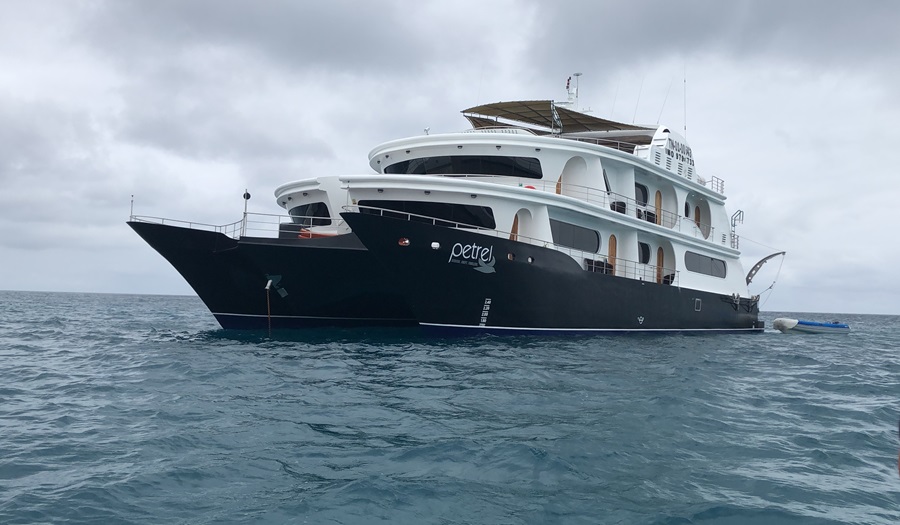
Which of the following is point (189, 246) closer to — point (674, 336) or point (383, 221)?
point (383, 221)

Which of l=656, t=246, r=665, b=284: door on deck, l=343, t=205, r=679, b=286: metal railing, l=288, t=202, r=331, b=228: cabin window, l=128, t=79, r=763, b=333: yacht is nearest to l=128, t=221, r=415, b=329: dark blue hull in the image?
l=128, t=79, r=763, b=333: yacht

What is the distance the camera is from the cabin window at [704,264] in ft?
72.9

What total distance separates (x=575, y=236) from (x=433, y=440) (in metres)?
12.3

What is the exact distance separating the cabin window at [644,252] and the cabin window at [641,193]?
130cm

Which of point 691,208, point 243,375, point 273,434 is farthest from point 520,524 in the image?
point 691,208

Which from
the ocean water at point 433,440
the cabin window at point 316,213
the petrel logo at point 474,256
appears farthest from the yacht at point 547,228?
the ocean water at point 433,440

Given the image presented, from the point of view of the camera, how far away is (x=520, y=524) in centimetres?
464

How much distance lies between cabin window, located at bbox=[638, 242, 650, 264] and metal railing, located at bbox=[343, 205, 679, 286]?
0.21 meters

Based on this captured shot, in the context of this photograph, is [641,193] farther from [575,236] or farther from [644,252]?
[575,236]

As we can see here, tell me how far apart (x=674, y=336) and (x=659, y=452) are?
14431mm

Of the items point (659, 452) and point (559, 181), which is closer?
point (659, 452)

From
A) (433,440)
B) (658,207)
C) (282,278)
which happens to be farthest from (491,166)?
(433,440)

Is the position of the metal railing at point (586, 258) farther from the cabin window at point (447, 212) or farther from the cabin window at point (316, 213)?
the cabin window at point (316, 213)

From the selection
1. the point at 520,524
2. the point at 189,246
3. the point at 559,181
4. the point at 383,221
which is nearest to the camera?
the point at 520,524
